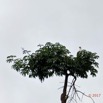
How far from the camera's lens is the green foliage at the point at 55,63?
2416 centimetres

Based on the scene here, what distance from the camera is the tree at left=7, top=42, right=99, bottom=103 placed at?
2411 cm

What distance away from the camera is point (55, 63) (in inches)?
950

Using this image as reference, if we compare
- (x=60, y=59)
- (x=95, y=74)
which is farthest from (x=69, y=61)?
(x=95, y=74)

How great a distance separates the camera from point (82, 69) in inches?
968

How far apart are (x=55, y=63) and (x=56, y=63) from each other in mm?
89

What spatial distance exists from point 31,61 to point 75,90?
339 centimetres

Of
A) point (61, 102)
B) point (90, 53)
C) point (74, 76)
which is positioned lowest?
point (61, 102)

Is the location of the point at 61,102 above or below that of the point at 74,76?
below

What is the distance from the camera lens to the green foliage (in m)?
24.2

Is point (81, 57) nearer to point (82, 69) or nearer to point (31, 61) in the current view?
point (82, 69)

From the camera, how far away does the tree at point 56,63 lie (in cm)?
2411

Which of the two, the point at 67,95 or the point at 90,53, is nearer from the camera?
the point at 67,95

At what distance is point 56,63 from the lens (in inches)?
952

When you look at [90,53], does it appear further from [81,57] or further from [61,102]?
[61,102]
